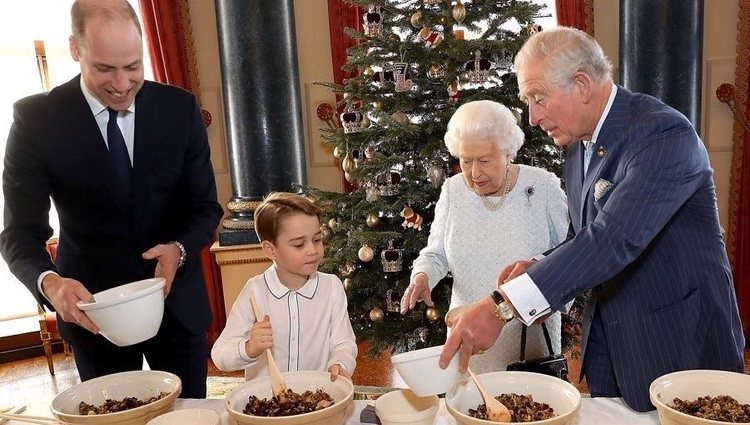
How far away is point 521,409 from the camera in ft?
4.22

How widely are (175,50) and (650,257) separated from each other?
4047 millimetres

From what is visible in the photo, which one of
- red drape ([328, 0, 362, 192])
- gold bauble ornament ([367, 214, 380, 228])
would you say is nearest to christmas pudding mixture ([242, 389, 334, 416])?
gold bauble ornament ([367, 214, 380, 228])

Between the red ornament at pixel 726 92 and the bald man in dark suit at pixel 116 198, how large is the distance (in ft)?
13.2

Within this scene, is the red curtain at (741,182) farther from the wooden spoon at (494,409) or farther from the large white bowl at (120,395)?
the large white bowl at (120,395)

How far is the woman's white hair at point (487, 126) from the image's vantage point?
2285mm

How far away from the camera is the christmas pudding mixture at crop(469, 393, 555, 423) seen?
1247 millimetres

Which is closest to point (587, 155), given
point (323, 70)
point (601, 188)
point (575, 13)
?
point (601, 188)

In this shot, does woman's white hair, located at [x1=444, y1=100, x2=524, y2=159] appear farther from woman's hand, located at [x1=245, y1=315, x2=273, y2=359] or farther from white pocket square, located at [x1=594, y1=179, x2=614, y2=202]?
woman's hand, located at [x1=245, y1=315, x2=273, y2=359]

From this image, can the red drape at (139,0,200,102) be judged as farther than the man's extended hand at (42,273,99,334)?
Yes

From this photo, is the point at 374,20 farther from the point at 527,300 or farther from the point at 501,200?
the point at 527,300

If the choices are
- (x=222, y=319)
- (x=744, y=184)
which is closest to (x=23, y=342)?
(x=222, y=319)

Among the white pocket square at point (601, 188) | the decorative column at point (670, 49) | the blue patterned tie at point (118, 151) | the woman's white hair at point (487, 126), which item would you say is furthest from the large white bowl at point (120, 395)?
the decorative column at point (670, 49)

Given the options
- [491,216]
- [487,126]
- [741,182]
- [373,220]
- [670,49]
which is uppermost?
[670,49]

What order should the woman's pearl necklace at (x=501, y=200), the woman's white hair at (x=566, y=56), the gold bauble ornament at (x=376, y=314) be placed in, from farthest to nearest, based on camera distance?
the gold bauble ornament at (x=376, y=314) → the woman's pearl necklace at (x=501, y=200) → the woman's white hair at (x=566, y=56)
